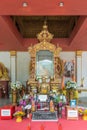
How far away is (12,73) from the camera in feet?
34.3

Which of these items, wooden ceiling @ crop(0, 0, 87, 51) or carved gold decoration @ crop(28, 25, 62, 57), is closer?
wooden ceiling @ crop(0, 0, 87, 51)

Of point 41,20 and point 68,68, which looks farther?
point 68,68

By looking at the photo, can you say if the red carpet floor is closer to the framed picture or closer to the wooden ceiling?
the wooden ceiling

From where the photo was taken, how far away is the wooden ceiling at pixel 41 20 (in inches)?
164

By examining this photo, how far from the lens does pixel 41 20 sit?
336 inches

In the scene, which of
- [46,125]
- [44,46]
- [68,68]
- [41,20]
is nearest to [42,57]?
[44,46]

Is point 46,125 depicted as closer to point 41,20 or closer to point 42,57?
point 42,57

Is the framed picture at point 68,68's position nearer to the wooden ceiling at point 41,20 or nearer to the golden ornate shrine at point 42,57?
the wooden ceiling at point 41,20

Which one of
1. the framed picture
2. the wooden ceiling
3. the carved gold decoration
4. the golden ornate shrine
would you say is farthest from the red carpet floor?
the framed picture

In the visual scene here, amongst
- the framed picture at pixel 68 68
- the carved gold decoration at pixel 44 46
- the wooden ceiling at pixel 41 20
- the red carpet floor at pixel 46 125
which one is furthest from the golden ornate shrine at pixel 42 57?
the red carpet floor at pixel 46 125

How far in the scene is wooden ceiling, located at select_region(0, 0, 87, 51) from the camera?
13.6 feet

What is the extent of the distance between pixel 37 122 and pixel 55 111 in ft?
1.43
